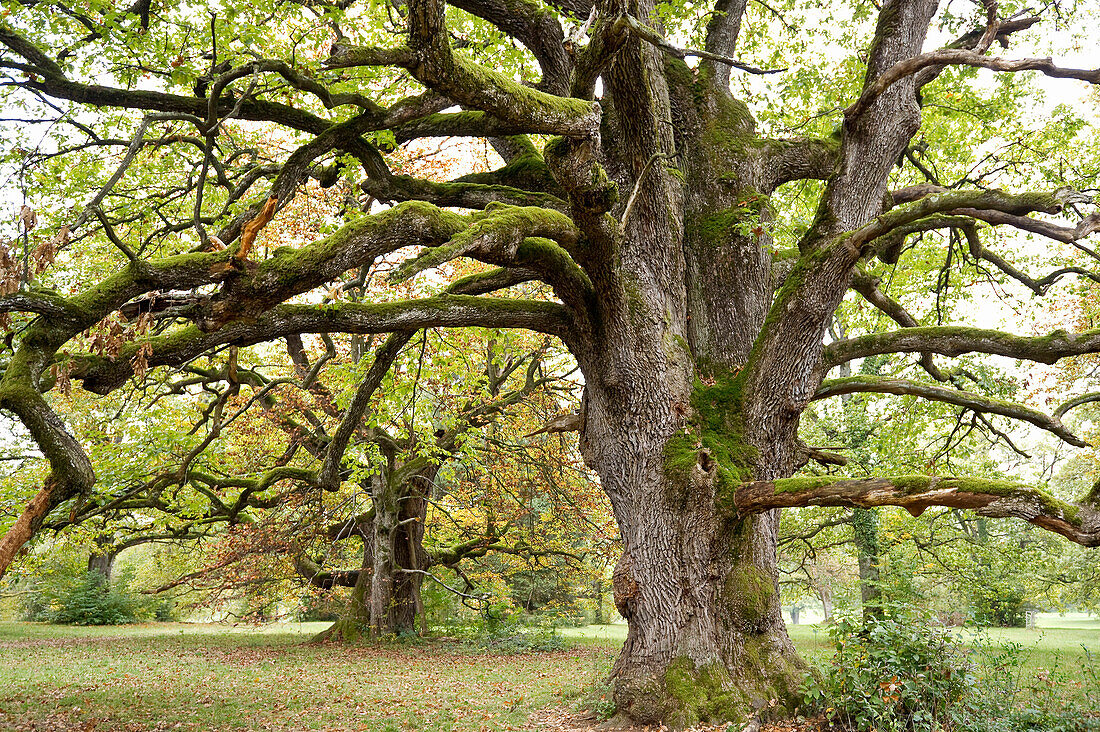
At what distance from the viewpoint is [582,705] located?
303 inches

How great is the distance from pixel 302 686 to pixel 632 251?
824 centimetres

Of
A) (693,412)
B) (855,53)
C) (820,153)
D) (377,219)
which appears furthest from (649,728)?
(855,53)

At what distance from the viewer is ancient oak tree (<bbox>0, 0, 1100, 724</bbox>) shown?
5020mm

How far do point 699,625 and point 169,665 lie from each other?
11.1 m

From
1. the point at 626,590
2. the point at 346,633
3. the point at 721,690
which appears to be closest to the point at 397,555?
the point at 346,633

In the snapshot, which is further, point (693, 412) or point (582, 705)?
point (582, 705)

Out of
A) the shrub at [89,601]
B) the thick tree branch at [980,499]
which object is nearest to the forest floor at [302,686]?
the thick tree branch at [980,499]

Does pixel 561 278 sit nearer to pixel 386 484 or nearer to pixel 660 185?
pixel 660 185

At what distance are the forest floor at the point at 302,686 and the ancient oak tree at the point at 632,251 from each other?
1.77 metres

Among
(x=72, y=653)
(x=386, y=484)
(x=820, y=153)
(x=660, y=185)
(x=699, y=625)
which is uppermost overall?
(x=820, y=153)

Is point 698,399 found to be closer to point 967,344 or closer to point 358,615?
point 967,344

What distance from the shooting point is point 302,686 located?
10.1 metres

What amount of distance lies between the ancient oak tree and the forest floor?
Result: 5.80 ft

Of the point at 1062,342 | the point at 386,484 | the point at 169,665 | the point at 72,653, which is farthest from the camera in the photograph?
the point at 386,484
